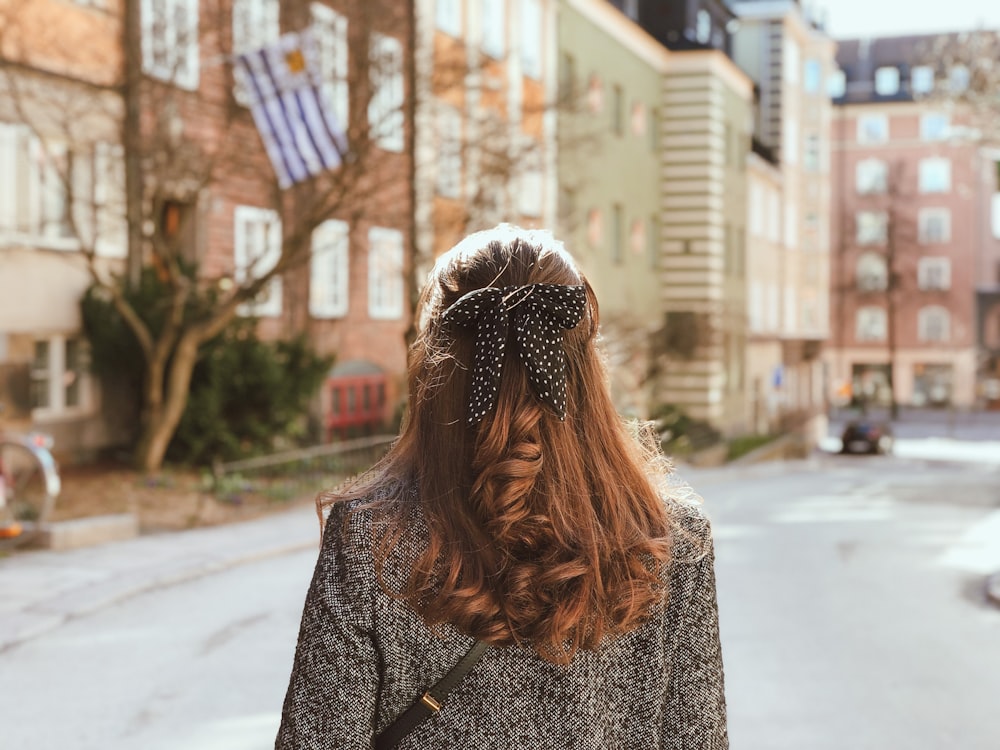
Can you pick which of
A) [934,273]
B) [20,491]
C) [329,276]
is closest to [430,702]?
[20,491]

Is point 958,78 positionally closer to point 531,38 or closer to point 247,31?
point 247,31

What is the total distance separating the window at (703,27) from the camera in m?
44.1

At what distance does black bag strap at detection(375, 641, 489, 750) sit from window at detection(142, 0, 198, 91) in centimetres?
1583

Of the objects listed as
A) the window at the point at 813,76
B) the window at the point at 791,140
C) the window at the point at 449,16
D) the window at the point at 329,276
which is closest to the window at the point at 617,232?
the window at the point at 449,16

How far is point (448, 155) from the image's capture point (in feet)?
65.3

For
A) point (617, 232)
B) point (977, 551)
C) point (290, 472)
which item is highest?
point (617, 232)

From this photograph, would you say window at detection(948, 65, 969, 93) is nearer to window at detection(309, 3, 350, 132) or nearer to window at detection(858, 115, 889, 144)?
window at detection(309, 3, 350, 132)

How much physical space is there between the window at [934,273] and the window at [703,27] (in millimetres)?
37695

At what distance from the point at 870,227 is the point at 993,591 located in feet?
236

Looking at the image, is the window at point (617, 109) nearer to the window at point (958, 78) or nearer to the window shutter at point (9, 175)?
the window at point (958, 78)

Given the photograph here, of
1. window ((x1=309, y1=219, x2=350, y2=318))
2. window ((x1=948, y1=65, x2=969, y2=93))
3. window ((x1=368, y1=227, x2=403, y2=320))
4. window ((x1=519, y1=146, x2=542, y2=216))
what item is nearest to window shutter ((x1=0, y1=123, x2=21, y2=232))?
window ((x1=309, y1=219, x2=350, y2=318))

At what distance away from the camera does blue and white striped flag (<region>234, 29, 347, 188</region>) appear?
52.4 ft

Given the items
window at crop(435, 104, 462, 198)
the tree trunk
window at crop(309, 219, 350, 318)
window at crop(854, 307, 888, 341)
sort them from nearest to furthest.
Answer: the tree trunk < window at crop(435, 104, 462, 198) < window at crop(309, 219, 350, 318) < window at crop(854, 307, 888, 341)

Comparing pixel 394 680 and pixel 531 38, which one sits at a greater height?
pixel 531 38
